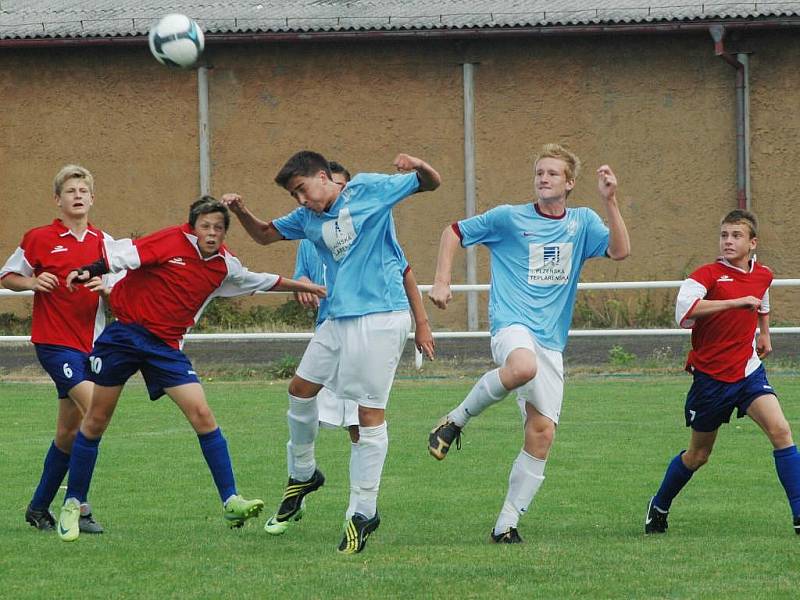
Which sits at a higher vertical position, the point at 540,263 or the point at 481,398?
the point at 540,263

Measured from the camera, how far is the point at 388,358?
7.20 metres

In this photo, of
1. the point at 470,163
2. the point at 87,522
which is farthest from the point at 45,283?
the point at 470,163

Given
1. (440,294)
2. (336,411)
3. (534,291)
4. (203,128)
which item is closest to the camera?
(440,294)

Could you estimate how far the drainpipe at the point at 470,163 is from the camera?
22.4m

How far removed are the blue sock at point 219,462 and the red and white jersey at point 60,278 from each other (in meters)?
1.10

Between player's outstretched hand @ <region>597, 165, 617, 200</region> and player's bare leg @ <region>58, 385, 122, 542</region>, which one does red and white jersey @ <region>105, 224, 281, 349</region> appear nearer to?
player's bare leg @ <region>58, 385, 122, 542</region>

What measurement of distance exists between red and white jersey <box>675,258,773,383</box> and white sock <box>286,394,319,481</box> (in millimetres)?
2028

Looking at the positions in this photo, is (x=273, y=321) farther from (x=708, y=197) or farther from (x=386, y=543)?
(x=386, y=543)

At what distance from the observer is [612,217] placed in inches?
292

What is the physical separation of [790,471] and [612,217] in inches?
64.4

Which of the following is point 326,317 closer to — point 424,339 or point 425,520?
point 424,339

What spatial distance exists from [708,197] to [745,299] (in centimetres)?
1543

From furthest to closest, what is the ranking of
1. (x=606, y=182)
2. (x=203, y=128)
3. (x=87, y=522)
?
(x=203, y=128) < (x=87, y=522) < (x=606, y=182)

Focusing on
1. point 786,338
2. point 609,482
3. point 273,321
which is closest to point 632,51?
point 786,338
